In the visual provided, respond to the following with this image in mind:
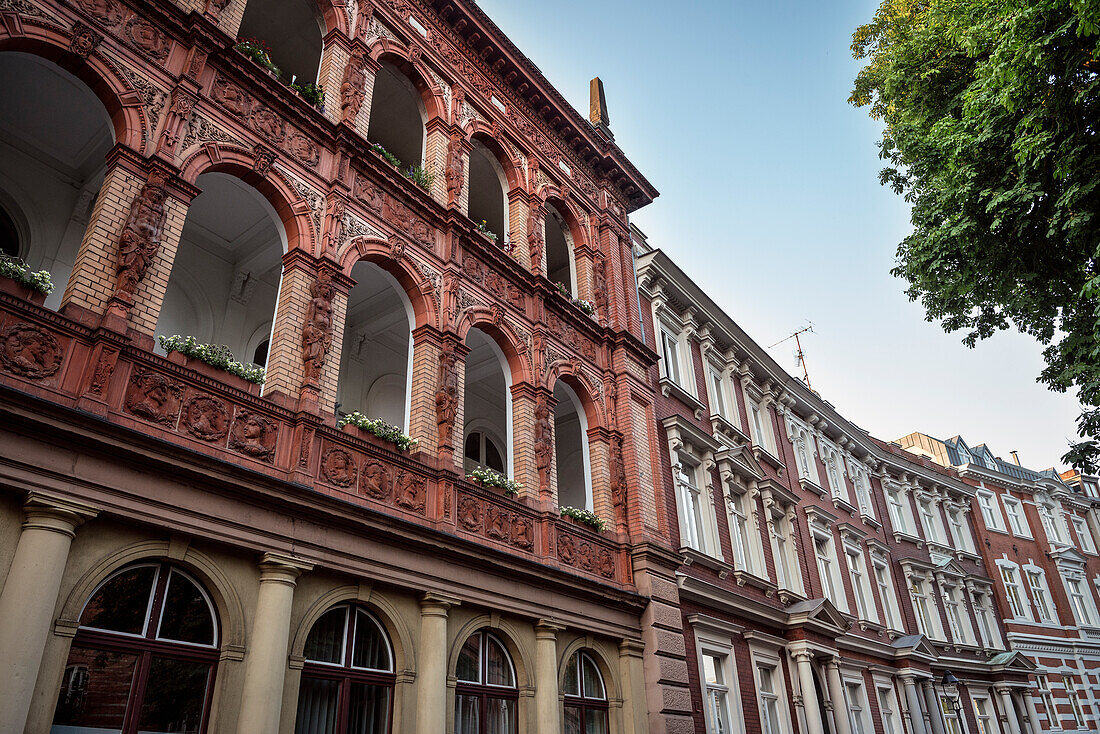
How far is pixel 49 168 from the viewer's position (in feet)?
37.6

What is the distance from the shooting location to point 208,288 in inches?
524

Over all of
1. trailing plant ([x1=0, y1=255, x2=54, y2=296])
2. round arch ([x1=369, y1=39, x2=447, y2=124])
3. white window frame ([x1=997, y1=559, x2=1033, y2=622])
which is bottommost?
trailing plant ([x1=0, y1=255, x2=54, y2=296])

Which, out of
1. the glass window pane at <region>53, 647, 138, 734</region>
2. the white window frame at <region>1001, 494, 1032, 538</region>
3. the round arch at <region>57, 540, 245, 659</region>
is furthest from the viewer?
the white window frame at <region>1001, 494, 1032, 538</region>

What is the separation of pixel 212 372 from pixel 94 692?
3643 mm

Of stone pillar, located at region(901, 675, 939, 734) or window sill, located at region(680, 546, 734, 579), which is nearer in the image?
window sill, located at region(680, 546, 734, 579)

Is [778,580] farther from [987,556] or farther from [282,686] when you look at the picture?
[987,556]

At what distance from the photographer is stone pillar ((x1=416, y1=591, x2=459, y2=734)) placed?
32.0 feet

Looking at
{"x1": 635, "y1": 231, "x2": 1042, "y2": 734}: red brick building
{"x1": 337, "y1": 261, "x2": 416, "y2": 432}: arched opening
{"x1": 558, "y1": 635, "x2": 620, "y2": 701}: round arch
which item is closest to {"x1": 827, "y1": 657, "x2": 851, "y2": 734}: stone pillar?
{"x1": 635, "y1": 231, "x2": 1042, "y2": 734}: red brick building

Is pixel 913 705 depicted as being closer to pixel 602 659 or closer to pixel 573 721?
pixel 602 659

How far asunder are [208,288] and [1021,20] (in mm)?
13635

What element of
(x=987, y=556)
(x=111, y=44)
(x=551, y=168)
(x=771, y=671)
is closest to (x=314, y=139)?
(x=111, y=44)

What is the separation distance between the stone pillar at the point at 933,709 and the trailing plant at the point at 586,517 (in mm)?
17734

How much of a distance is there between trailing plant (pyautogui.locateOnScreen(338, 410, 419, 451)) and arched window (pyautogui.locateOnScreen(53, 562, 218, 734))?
301 centimetres

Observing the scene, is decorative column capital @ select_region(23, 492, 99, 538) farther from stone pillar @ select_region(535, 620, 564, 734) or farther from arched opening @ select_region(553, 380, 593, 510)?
arched opening @ select_region(553, 380, 593, 510)
